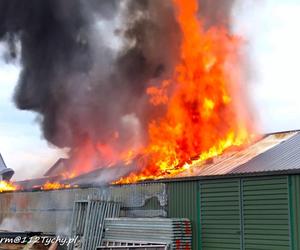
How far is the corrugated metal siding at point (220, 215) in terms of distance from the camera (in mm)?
18391

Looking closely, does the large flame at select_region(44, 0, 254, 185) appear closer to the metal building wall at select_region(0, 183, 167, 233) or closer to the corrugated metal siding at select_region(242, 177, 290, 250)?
the metal building wall at select_region(0, 183, 167, 233)

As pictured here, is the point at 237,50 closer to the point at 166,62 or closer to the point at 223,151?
the point at 166,62

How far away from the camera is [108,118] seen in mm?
33344

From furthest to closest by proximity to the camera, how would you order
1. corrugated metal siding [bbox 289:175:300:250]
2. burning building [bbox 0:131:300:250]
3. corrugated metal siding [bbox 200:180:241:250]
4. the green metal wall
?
corrugated metal siding [bbox 200:180:241:250] → burning building [bbox 0:131:300:250] → the green metal wall → corrugated metal siding [bbox 289:175:300:250]

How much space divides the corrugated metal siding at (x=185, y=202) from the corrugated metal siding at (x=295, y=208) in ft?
13.9

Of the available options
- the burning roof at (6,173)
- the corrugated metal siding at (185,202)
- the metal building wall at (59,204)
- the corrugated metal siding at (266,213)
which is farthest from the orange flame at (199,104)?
the burning roof at (6,173)

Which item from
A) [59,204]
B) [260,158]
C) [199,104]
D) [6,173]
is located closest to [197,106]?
[199,104]

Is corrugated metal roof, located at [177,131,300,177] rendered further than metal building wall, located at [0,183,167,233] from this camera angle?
No

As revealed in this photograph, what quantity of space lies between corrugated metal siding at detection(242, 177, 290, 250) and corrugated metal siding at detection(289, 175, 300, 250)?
188mm

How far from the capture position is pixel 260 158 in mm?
Answer: 19984

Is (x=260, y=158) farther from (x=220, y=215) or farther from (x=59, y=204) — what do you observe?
(x=59, y=204)

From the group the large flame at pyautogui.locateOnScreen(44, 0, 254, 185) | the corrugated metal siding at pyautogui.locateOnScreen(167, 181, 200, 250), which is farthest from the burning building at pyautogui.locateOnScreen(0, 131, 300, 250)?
the large flame at pyautogui.locateOnScreen(44, 0, 254, 185)

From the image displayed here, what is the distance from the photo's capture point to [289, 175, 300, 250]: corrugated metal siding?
53.6 feet

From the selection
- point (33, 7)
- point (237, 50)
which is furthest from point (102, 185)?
point (33, 7)
